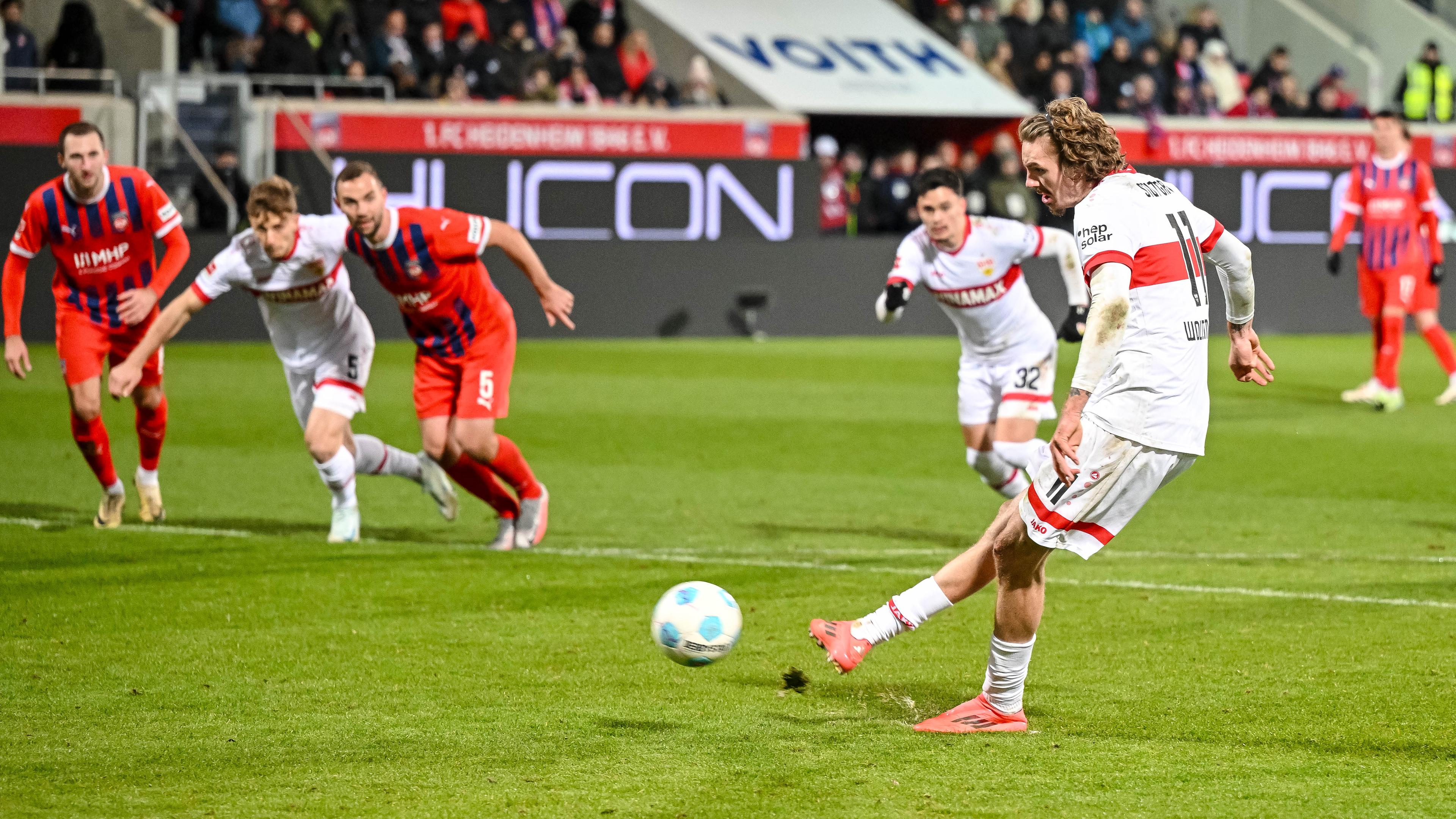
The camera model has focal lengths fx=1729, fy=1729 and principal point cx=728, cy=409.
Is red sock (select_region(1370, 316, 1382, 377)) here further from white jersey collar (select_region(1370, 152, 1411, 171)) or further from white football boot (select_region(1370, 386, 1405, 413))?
white jersey collar (select_region(1370, 152, 1411, 171))

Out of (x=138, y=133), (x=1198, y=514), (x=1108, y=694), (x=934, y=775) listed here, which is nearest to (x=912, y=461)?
(x=1198, y=514)

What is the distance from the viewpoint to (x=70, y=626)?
252 inches

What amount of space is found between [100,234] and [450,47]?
12877 millimetres

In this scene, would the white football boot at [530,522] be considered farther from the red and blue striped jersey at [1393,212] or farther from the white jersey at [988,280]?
the red and blue striped jersey at [1393,212]

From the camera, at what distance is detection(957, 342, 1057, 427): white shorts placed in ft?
27.4

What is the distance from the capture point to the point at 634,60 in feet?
72.8

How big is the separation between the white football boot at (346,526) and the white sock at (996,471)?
3026 millimetres

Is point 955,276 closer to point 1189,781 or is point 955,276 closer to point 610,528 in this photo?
point 610,528

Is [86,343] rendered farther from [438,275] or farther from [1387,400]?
[1387,400]

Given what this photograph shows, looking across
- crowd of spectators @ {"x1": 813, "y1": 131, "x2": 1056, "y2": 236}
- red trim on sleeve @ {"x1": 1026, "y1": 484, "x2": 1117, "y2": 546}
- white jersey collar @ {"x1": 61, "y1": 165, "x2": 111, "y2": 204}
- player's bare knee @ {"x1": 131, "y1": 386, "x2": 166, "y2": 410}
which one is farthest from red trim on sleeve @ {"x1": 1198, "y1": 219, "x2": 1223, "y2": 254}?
crowd of spectators @ {"x1": 813, "y1": 131, "x2": 1056, "y2": 236}

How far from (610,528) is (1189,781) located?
15.9 feet

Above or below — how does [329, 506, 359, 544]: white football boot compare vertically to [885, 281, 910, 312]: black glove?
below

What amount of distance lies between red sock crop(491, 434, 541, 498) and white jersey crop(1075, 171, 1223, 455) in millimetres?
4001

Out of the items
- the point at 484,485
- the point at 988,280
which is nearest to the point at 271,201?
the point at 484,485
